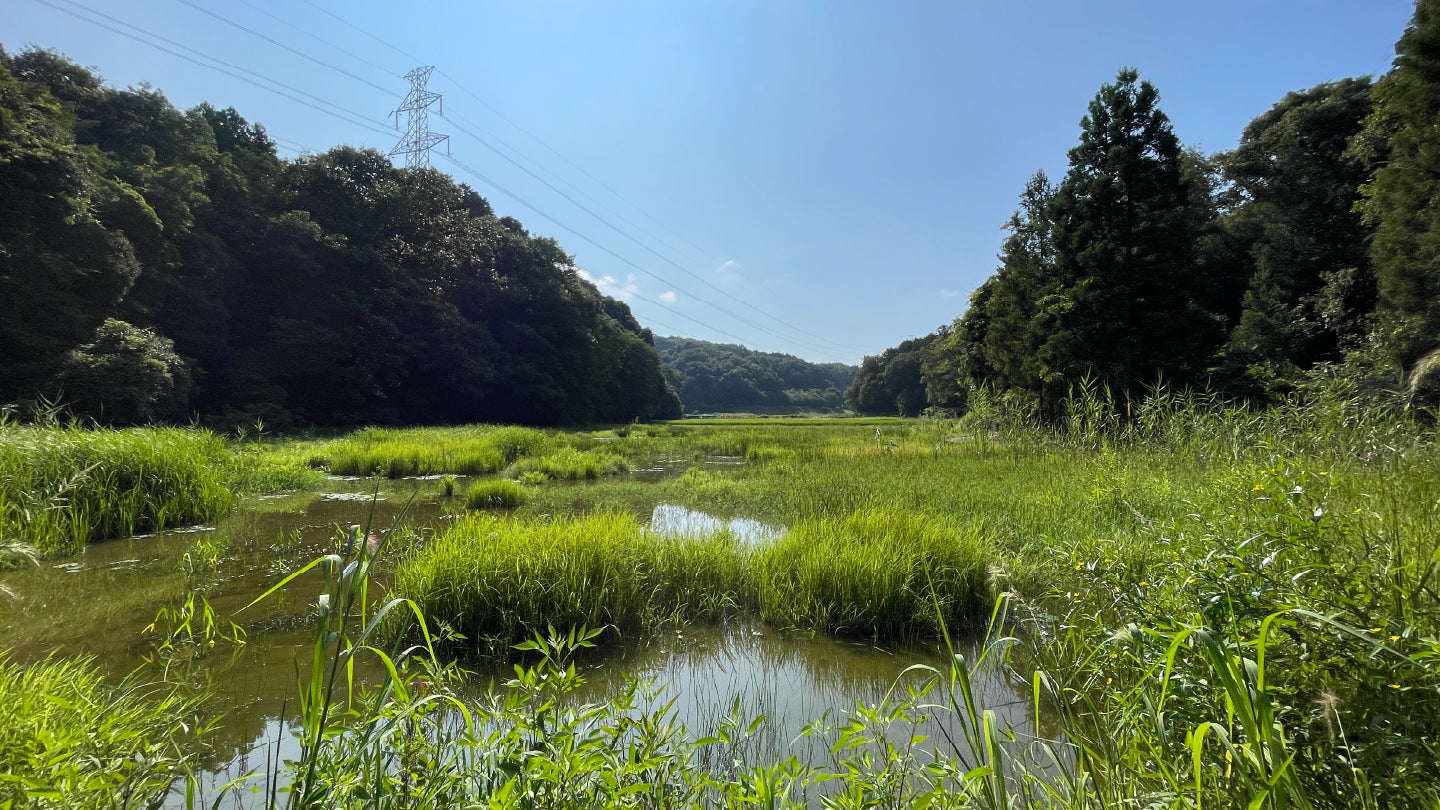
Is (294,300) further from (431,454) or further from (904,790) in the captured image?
(904,790)

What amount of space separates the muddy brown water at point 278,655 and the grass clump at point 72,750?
0.36 metres

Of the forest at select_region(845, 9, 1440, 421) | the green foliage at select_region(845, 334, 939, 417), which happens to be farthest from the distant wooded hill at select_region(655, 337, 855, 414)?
the forest at select_region(845, 9, 1440, 421)

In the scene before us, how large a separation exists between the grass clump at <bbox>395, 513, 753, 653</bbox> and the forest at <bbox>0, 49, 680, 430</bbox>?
32.8 ft

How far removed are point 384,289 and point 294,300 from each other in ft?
11.6

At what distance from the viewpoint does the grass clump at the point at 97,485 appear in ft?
17.5

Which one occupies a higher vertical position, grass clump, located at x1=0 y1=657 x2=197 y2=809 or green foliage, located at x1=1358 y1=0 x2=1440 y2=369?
green foliage, located at x1=1358 y1=0 x2=1440 y2=369

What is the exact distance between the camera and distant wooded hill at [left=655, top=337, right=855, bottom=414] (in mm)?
86250

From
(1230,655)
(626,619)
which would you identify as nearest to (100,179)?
(626,619)

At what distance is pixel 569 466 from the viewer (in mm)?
12289

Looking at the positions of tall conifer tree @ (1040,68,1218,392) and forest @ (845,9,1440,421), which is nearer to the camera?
forest @ (845,9,1440,421)

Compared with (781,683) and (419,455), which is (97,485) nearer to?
(419,455)

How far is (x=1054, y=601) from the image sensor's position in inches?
163

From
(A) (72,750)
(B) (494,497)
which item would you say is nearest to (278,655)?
(A) (72,750)

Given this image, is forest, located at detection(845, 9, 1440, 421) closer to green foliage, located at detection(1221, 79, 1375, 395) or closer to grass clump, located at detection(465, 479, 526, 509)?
green foliage, located at detection(1221, 79, 1375, 395)
